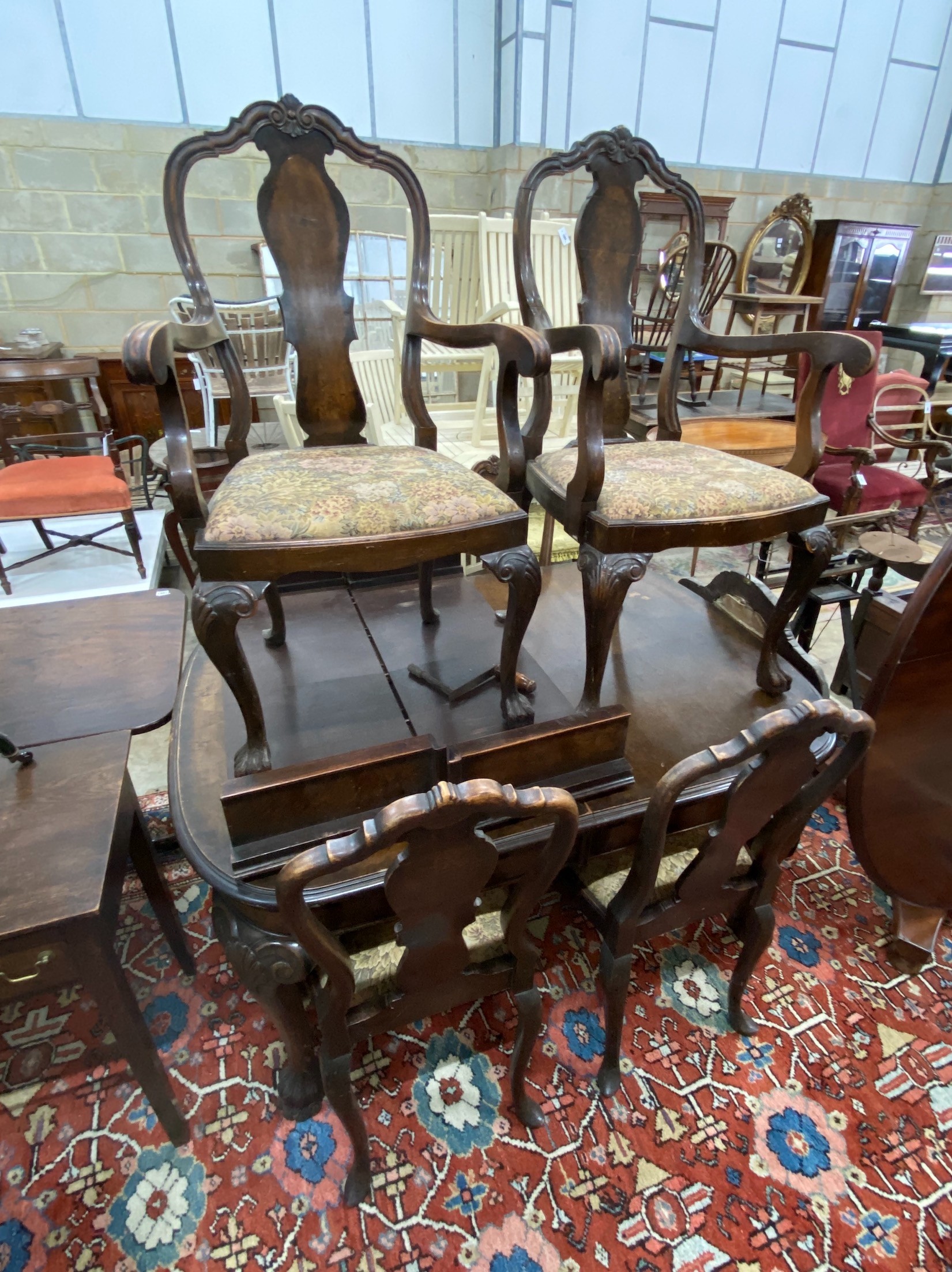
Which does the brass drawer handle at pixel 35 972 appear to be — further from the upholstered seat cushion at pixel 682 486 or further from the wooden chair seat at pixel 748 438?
the wooden chair seat at pixel 748 438

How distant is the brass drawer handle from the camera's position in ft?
2.62

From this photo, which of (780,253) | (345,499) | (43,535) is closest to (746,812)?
(345,499)

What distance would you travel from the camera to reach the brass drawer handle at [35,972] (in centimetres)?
80

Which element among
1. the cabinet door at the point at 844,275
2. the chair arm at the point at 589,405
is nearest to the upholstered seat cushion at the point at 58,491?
the chair arm at the point at 589,405

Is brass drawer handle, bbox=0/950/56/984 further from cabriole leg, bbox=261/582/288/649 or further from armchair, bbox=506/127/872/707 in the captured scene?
armchair, bbox=506/127/872/707

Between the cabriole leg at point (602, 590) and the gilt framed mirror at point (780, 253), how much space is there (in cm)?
440

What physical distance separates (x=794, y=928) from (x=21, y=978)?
4.46 feet

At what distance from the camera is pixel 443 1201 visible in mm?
927

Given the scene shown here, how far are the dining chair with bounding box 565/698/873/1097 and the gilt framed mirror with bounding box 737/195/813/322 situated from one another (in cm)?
468

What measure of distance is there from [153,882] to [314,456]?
0.83 m

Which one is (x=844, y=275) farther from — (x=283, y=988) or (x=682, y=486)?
(x=283, y=988)

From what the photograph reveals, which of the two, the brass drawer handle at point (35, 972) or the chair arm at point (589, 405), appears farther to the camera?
the chair arm at point (589, 405)

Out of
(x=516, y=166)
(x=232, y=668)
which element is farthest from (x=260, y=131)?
(x=516, y=166)

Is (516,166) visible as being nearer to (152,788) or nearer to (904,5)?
(904,5)
